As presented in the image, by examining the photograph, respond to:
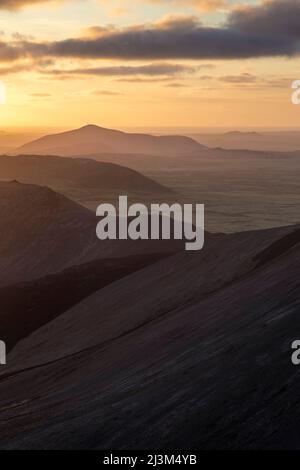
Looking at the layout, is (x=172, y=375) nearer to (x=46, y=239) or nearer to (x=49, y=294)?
(x=49, y=294)

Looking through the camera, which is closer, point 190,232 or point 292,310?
point 292,310

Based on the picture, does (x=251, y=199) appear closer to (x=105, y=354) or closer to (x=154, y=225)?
(x=154, y=225)

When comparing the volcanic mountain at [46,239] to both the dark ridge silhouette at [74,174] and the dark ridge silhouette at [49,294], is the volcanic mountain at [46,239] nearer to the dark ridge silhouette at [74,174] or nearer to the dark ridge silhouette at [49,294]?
the dark ridge silhouette at [49,294]

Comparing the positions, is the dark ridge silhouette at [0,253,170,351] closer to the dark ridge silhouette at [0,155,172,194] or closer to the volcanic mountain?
the volcanic mountain

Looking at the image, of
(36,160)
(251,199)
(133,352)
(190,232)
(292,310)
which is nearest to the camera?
(292,310)

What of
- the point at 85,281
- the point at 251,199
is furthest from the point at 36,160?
the point at 85,281

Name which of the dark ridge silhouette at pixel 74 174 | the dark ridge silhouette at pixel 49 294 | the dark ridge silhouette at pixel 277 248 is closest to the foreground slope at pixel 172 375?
the dark ridge silhouette at pixel 277 248
